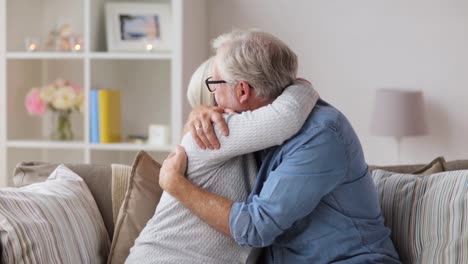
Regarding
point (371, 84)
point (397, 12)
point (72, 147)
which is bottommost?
point (72, 147)

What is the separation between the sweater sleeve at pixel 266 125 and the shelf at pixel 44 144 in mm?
2613

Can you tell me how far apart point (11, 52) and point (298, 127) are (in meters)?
2.99

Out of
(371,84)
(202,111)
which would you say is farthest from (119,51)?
(202,111)

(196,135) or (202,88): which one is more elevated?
(202,88)

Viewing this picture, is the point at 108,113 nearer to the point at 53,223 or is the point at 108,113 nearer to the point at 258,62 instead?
the point at 53,223

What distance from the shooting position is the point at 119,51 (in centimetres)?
470

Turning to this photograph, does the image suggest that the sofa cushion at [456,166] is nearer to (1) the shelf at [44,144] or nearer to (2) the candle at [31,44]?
(1) the shelf at [44,144]

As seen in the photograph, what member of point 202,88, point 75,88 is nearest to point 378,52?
point 75,88

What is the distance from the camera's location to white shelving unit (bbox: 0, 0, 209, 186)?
454 centimetres

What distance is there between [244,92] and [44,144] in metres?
2.74

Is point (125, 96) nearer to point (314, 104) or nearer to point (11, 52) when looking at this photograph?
point (11, 52)

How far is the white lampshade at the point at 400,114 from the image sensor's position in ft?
14.9

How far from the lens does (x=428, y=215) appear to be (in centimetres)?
238

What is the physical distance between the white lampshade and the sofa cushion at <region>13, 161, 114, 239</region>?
87.9 inches
